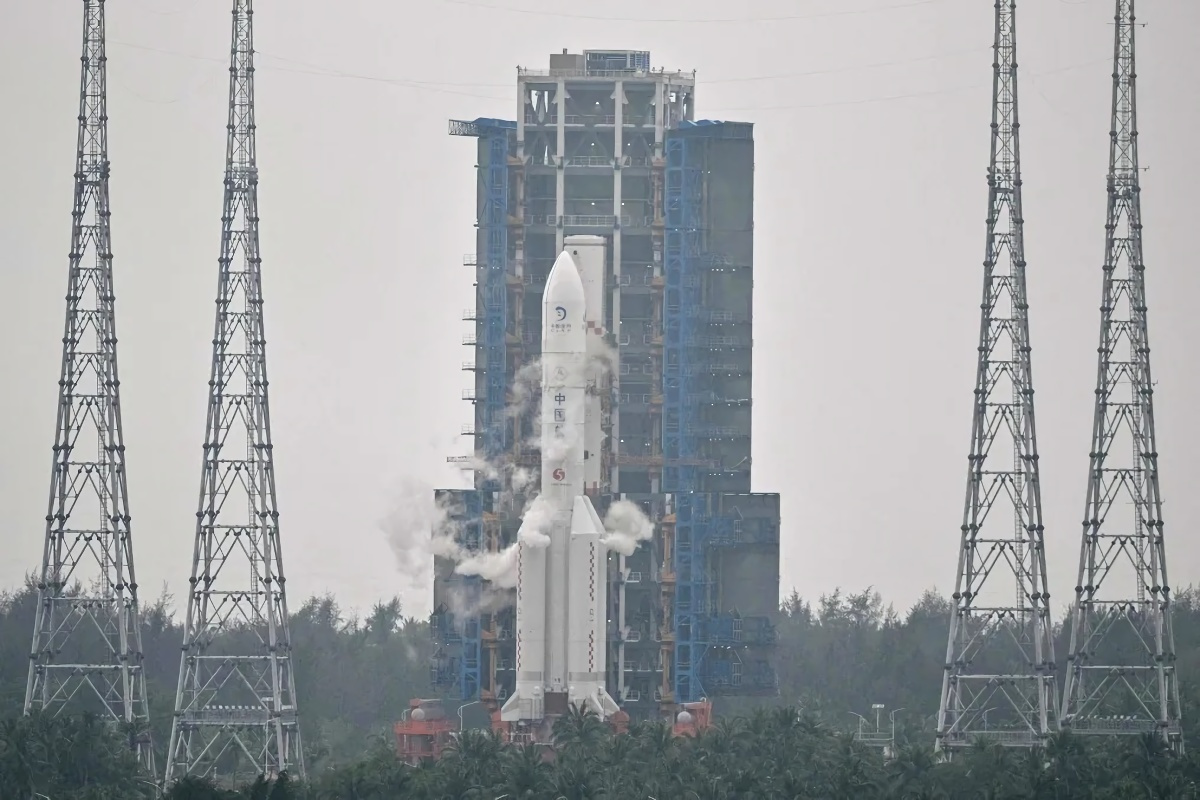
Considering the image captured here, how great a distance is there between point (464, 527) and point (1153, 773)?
4211cm

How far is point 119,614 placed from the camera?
14088 centimetres

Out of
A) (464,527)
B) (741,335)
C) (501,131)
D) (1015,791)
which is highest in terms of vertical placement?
(501,131)

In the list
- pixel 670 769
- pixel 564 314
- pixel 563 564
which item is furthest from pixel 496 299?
pixel 670 769

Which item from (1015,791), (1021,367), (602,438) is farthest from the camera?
(602,438)

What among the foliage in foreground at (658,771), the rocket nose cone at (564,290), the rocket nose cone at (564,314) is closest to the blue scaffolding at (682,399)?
the rocket nose cone at (564,290)

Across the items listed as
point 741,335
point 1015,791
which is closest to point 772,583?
point 741,335

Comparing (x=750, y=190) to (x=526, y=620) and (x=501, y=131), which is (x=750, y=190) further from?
(x=526, y=620)

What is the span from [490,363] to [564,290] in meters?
11.5

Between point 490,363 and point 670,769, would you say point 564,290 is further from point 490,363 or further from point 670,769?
point 670,769

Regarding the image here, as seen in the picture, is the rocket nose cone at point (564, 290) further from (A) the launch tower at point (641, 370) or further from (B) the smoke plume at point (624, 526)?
(B) the smoke plume at point (624, 526)

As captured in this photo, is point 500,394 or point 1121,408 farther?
point 500,394

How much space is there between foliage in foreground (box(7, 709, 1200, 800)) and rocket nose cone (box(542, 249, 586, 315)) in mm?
18878

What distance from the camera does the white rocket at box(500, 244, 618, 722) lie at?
468 feet

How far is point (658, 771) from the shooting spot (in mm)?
129375
